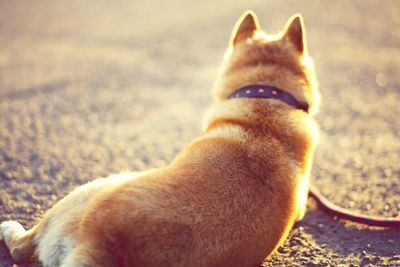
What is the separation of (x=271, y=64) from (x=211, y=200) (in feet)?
5.55

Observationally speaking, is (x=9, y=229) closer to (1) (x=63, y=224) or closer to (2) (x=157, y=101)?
(1) (x=63, y=224)

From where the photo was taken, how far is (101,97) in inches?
259

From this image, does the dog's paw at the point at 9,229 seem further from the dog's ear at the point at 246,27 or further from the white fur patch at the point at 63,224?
the dog's ear at the point at 246,27

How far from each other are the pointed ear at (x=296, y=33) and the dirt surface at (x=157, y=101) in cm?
149

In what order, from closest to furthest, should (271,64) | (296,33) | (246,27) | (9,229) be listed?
(9,229) → (271,64) → (296,33) → (246,27)

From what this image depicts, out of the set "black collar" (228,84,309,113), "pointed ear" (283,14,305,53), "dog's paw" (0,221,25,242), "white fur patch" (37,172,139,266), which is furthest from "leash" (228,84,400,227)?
"dog's paw" (0,221,25,242)

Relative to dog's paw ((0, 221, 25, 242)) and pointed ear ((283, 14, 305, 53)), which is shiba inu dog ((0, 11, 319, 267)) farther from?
pointed ear ((283, 14, 305, 53))

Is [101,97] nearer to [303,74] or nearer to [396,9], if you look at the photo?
[303,74]

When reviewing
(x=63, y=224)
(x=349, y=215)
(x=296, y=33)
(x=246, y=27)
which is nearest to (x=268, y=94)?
(x=296, y=33)

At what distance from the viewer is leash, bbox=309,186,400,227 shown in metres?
3.71

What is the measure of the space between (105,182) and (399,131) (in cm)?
449

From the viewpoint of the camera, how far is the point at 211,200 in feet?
8.38

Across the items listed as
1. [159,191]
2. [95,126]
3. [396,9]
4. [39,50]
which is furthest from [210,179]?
[396,9]

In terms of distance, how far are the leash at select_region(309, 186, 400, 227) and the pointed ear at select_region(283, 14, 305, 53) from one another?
1381mm
